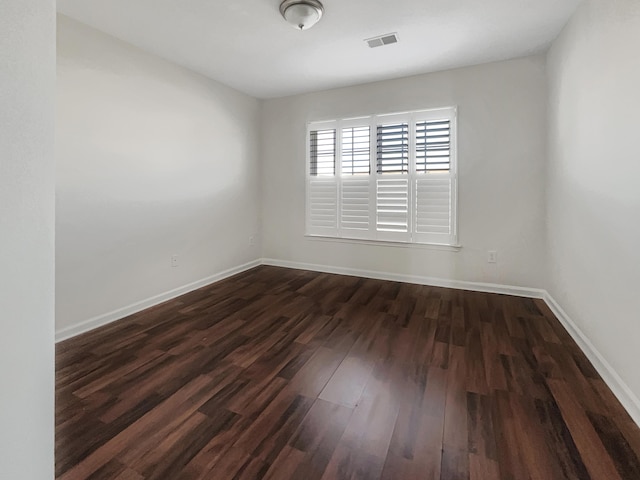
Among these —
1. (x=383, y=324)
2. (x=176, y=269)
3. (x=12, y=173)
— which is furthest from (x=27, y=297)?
(x=176, y=269)

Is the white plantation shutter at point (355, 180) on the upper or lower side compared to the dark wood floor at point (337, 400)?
upper

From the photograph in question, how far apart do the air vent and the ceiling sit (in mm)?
66

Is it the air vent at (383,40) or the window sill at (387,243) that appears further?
the window sill at (387,243)

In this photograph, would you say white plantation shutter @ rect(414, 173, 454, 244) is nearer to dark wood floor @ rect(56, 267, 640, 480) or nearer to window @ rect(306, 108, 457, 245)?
window @ rect(306, 108, 457, 245)

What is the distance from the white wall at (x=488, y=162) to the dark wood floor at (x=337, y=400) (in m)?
0.78

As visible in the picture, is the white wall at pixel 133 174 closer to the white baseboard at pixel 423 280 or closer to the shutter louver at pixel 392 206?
the white baseboard at pixel 423 280

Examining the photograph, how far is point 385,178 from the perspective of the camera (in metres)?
3.94

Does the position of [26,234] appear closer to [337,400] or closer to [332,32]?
[337,400]

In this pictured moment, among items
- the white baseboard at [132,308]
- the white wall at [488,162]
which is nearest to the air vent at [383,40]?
the white wall at [488,162]

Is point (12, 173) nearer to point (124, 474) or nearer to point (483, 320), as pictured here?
point (124, 474)

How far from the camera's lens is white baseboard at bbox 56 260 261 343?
246cm

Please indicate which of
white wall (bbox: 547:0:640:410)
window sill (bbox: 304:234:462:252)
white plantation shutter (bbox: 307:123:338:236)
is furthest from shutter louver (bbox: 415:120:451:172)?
white plantation shutter (bbox: 307:123:338:236)

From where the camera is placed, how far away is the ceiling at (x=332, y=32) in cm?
232

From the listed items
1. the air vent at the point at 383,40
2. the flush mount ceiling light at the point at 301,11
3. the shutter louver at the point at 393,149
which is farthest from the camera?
the shutter louver at the point at 393,149
